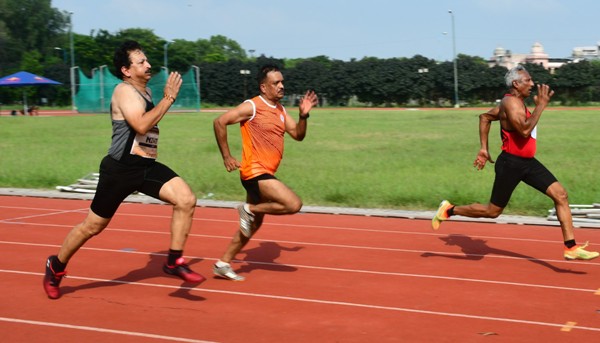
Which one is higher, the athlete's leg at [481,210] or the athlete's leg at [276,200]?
the athlete's leg at [276,200]

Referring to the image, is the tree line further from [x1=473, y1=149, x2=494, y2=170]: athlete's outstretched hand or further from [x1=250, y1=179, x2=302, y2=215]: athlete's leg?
[x1=250, y1=179, x2=302, y2=215]: athlete's leg

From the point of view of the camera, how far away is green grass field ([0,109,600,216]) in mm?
13031

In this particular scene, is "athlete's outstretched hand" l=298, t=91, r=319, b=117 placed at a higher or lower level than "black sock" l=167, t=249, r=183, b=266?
higher

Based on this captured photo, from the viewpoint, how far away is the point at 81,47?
292 feet

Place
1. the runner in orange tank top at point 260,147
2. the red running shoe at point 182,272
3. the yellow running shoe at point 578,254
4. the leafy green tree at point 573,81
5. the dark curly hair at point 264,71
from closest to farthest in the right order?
the red running shoe at point 182,272 < the runner in orange tank top at point 260,147 < the dark curly hair at point 264,71 < the yellow running shoe at point 578,254 < the leafy green tree at point 573,81

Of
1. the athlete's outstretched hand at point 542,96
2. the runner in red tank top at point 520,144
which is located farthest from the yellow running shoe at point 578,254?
the athlete's outstretched hand at point 542,96

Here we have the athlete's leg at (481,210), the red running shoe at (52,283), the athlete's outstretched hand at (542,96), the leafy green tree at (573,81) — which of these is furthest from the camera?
the leafy green tree at (573,81)

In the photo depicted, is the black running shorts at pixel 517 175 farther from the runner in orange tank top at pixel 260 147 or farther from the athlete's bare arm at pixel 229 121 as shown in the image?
the athlete's bare arm at pixel 229 121

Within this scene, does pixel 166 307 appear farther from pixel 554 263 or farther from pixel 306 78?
pixel 306 78

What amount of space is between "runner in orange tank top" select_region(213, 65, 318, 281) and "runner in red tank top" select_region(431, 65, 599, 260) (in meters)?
1.92

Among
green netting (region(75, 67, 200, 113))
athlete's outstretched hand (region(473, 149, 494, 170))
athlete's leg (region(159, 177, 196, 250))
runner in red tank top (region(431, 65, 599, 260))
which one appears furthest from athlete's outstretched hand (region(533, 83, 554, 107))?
green netting (region(75, 67, 200, 113))

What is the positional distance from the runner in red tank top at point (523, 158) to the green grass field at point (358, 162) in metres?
3.79

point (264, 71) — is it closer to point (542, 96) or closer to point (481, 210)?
point (542, 96)

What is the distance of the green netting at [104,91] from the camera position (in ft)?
160
